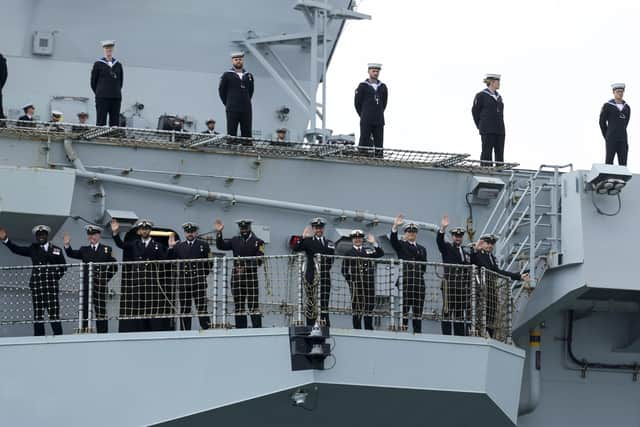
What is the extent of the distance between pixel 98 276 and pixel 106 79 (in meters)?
3.61

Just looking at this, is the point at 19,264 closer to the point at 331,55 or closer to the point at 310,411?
the point at 310,411

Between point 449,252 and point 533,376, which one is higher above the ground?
point 449,252

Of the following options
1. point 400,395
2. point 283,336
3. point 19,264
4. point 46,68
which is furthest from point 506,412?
point 46,68

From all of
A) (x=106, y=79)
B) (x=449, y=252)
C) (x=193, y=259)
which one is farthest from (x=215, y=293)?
(x=106, y=79)

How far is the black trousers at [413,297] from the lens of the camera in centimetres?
1891

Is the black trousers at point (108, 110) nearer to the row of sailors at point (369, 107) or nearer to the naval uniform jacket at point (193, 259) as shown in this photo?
the row of sailors at point (369, 107)

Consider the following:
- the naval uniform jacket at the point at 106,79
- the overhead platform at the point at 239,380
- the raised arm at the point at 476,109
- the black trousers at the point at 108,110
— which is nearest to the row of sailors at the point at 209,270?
the overhead platform at the point at 239,380

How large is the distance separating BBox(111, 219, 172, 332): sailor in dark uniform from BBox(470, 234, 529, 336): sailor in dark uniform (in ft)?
10.9

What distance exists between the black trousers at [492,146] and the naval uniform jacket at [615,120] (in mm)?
1348

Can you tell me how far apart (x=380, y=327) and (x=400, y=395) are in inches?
60.5

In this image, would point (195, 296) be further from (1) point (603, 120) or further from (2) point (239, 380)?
(1) point (603, 120)

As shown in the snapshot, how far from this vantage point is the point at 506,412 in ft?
63.1

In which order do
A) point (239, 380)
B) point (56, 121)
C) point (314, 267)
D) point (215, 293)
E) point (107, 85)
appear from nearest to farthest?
point (239, 380)
point (314, 267)
point (215, 293)
point (56, 121)
point (107, 85)

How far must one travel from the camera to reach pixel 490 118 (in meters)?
22.9
